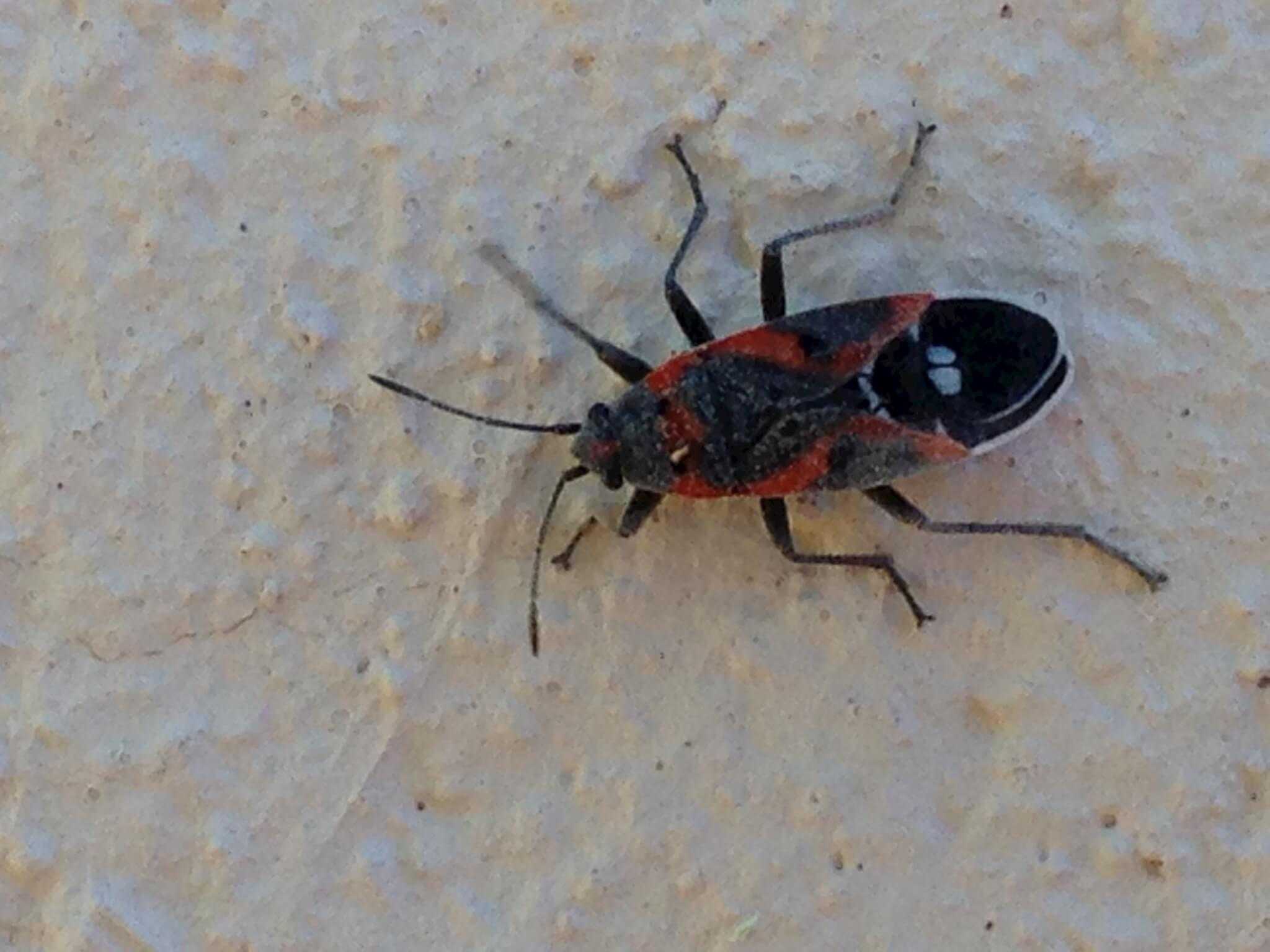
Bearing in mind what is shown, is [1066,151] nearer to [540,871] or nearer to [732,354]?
[732,354]

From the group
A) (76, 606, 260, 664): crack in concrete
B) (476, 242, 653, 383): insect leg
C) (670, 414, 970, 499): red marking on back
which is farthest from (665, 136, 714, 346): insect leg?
(76, 606, 260, 664): crack in concrete

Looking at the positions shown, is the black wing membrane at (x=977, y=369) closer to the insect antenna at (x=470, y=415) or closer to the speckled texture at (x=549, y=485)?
the speckled texture at (x=549, y=485)

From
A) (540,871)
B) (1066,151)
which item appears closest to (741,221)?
(1066,151)

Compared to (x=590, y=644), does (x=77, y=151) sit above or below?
above

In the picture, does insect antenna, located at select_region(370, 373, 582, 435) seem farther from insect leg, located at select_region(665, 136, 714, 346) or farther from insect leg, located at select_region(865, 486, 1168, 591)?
insect leg, located at select_region(865, 486, 1168, 591)

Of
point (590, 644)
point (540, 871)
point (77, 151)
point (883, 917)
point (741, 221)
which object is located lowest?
point (883, 917)

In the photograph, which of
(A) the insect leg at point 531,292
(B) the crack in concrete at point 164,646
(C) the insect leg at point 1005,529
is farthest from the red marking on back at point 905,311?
(B) the crack in concrete at point 164,646

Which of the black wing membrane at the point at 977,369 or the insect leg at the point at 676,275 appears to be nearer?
the black wing membrane at the point at 977,369
